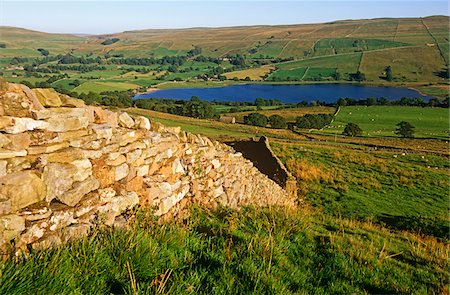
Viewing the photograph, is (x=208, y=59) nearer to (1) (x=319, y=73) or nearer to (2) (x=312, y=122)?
(1) (x=319, y=73)

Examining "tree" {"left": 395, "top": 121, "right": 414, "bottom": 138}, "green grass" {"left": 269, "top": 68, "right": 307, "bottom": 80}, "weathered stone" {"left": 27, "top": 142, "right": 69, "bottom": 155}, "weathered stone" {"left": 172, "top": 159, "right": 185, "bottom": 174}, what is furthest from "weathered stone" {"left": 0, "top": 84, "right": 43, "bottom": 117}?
"green grass" {"left": 269, "top": 68, "right": 307, "bottom": 80}

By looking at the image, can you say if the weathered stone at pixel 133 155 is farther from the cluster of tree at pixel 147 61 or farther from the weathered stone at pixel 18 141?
the cluster of tree at pixel 147 61

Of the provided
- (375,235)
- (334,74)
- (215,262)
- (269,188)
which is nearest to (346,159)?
(269,188)

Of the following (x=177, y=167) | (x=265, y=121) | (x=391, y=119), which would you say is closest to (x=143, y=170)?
(x=177, y=167)

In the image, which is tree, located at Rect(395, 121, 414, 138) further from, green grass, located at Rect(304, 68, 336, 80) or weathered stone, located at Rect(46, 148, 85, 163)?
green grass, located at Rect(304, 68, 336, 80)

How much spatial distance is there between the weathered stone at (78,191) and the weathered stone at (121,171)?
0.44 meters

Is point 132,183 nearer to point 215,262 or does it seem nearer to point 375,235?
point 215,262

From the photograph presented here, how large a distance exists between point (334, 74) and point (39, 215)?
15671 cm

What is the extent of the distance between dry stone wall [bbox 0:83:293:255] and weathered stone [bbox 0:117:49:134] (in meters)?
0.01

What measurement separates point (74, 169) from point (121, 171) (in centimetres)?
88

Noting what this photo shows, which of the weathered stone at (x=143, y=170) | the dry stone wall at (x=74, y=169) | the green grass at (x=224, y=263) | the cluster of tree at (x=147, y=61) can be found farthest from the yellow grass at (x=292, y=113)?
the cluster of tree at (x=147, y=61)

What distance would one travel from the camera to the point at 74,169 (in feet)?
15.4

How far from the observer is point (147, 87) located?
11788 centimetres

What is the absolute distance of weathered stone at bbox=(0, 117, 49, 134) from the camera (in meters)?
4.07
